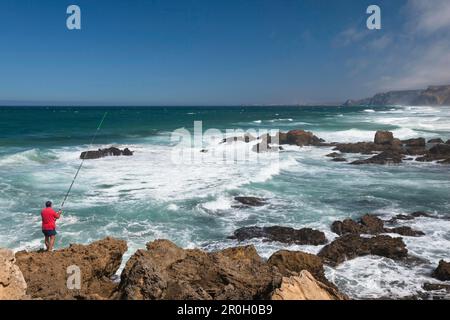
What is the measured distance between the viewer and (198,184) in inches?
736

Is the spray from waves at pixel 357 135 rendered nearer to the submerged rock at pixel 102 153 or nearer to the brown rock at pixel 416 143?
the brown rock at pixel 416 143

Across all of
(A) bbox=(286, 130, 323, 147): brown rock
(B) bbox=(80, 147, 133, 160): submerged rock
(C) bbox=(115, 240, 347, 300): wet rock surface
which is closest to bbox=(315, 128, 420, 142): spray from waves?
(A) bbox=(286, 130, 323, 147): brown rock

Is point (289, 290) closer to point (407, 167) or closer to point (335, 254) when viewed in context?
point (335, 254)

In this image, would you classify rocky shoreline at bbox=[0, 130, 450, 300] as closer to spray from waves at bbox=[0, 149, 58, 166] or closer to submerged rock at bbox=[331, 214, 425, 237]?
submerged rock at bbox=[331, 214, 425, 237]

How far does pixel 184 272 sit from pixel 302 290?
8.46ft

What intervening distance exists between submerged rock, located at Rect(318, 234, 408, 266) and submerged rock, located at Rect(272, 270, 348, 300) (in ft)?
17.5

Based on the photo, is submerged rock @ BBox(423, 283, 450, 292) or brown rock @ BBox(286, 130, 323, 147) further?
brown rock @ BBox(286, 130, 323, 147)

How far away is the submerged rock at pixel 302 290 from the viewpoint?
4.44 meters

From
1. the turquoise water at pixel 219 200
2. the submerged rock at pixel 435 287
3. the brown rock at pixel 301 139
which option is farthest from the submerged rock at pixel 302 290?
the brown rock at pixel 301 139

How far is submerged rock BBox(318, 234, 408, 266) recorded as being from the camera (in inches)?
397

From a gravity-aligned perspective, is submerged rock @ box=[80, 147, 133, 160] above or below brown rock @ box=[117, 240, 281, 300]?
above

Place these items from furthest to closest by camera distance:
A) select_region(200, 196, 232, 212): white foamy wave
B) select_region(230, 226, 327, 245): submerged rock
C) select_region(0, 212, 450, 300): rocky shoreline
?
select_region(200, 196, 232, 212): white foamy wave → select_region(230, 226, 327, 245): submerged rock → select_region(0, 212, 450, 300): rocky shoreline

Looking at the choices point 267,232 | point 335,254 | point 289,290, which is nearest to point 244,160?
point 267,232
